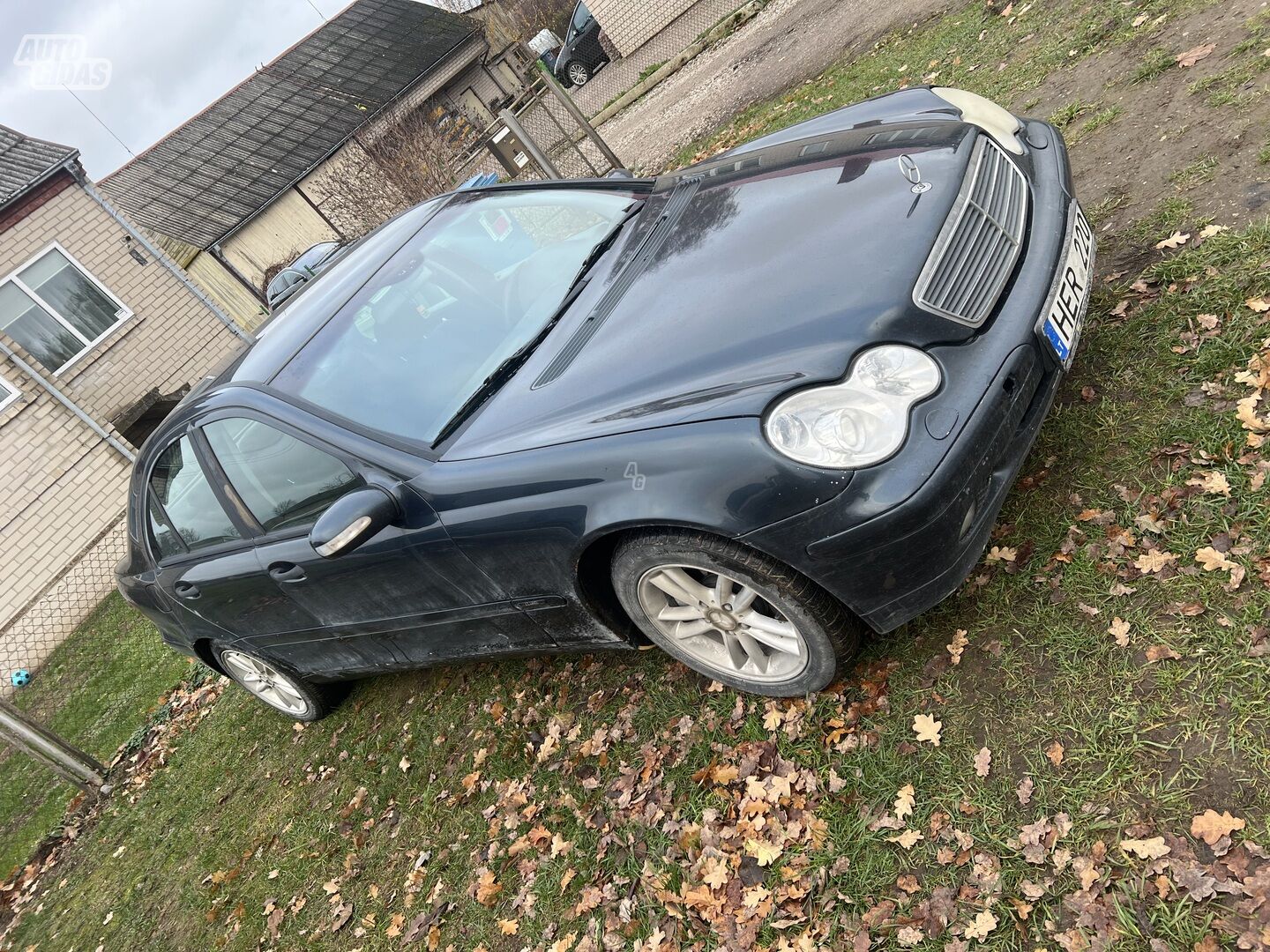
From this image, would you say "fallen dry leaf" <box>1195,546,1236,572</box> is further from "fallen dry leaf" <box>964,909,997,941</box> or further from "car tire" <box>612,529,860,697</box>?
"fallen dry leaf" <box>964,909,997,941</box>

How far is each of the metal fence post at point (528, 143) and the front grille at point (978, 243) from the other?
6.48 m

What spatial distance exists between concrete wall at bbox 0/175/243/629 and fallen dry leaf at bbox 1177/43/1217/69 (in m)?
11.3

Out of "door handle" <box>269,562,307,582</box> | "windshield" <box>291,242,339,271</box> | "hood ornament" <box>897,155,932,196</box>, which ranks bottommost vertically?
"hood ornament" <box>897,155,932,196</box>

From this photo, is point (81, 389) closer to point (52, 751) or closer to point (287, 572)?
point (52, 751)

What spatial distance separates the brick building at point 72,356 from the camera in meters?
11.3

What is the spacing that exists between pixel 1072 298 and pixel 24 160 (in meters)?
15.7

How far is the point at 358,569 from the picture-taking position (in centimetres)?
323

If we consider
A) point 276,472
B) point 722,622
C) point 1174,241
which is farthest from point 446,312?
point 1174,241

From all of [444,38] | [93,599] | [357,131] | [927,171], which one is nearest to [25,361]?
[93,599]

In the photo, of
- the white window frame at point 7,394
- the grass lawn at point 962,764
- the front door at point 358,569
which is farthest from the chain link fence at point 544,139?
the white window frame at point 7,394

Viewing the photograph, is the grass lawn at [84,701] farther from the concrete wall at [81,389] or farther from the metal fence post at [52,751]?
the concrete wall at [81,389]

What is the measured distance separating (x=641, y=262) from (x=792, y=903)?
233cm

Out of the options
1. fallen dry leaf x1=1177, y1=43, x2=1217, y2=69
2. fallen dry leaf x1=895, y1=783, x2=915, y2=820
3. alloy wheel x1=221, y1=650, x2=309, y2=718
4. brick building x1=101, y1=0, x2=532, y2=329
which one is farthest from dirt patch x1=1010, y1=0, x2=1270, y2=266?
brick building x1=101, y1=0, x2=532, y2=329

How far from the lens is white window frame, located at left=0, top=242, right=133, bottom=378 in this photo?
12141 millimetres
